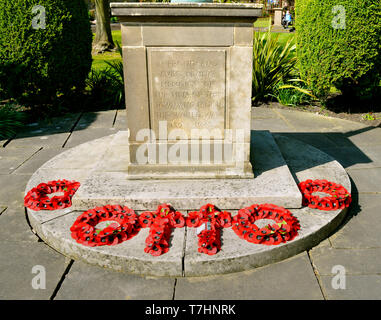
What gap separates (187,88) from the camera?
3727mm

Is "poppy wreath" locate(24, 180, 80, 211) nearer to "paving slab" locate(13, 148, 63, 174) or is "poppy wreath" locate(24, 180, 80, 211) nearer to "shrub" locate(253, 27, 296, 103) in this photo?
"paving slab" locate(13, 148, 63, 174)

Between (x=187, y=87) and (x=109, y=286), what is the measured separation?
1.96 m

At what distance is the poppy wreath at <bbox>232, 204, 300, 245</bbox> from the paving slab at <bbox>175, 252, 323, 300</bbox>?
0.22m

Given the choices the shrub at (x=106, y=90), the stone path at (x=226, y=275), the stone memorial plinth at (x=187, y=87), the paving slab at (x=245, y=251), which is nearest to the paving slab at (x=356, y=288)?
the stone path at (x=226, y=275)

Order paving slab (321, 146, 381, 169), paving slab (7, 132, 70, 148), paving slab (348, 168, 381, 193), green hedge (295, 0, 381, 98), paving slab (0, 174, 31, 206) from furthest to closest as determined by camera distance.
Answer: green hedge (295, 0, 381, 98), paving slab (7, 132, 70, 148), paving slab (321, 146, 381, 169), paving slab (348, 168, 381, 193), paving slab (0, 174, 31, 206)

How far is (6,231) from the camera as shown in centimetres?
346

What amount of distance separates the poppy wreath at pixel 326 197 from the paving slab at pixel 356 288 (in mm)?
807

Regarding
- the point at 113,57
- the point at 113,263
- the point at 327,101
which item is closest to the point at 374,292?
the point at 113,263

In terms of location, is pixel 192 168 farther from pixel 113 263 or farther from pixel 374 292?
pixel 374 292

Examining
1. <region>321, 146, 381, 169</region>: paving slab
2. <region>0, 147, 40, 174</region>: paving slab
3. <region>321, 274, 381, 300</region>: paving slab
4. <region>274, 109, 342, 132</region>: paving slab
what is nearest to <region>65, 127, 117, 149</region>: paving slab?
<region>0, 147, 40, 174</region>: paving slab

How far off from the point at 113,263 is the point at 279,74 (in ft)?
19.4

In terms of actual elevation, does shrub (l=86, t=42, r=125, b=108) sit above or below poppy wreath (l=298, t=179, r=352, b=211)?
above

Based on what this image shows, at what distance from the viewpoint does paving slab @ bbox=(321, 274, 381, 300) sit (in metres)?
2.63

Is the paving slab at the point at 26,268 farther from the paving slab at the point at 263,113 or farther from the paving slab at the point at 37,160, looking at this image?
the paving slab at the point at 263,113
